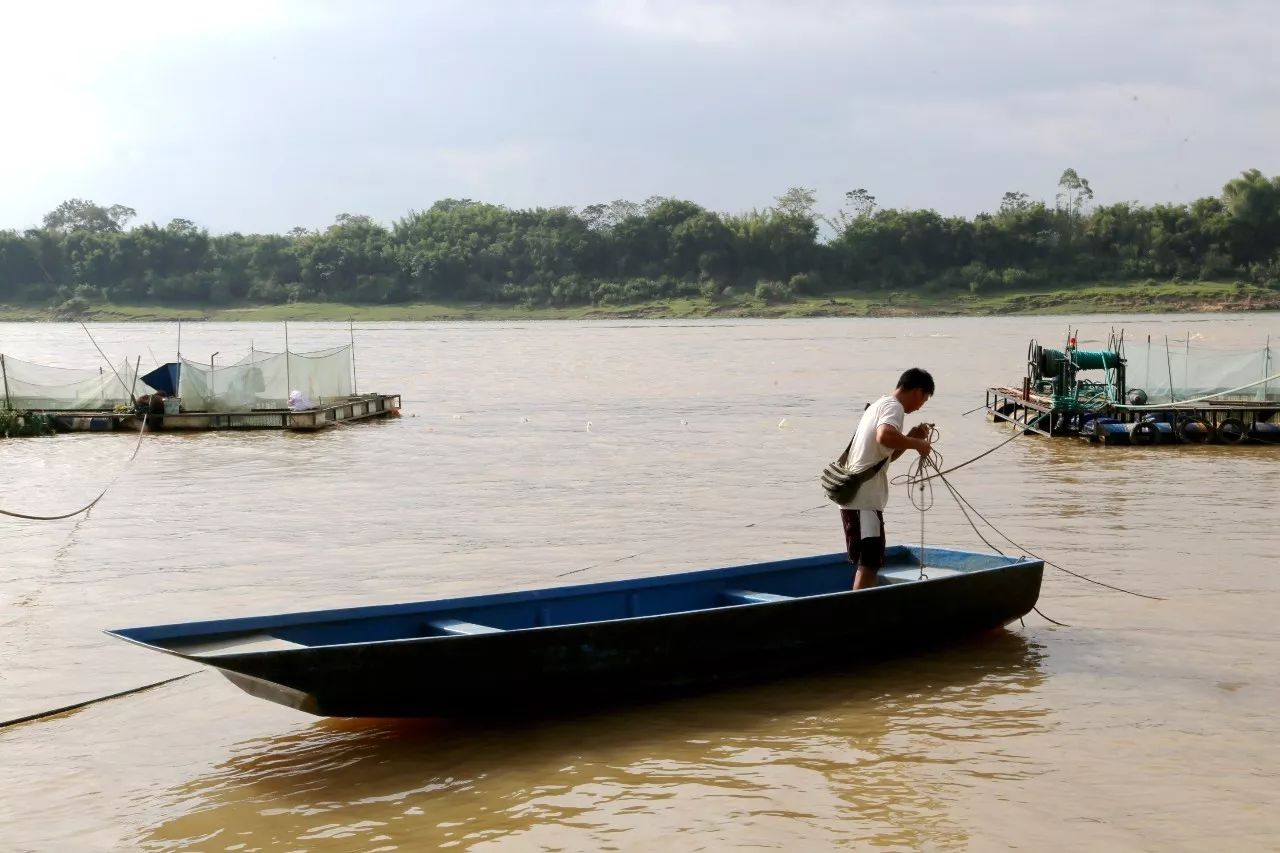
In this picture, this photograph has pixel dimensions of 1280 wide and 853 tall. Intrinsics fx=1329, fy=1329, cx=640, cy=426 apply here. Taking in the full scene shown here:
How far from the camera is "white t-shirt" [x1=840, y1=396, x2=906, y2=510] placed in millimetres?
9000

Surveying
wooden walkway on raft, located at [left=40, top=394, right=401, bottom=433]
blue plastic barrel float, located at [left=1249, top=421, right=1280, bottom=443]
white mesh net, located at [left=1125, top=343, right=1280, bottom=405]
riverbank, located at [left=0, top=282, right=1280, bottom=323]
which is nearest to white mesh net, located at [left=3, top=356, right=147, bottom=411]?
wooden walkway on raft, located at [left=40, top=394, right=401, bottom=433]

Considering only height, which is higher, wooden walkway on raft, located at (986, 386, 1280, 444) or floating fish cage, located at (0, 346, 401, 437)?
floating fish cage, located at (0, 346, 401, 437)

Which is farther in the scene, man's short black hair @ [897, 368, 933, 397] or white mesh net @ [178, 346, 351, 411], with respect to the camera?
white mesh net @ [178, 346, 351, 411]

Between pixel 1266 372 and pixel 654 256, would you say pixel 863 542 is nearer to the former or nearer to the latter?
pixel 1266 372

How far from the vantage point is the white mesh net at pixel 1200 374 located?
2436 centimetres

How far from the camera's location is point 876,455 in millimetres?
9102

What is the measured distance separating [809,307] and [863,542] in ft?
322

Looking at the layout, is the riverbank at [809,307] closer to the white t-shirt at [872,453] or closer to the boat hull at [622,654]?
the boat hull at [622,654]

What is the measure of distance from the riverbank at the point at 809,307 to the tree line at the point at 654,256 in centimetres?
125

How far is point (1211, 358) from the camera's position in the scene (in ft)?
83.7

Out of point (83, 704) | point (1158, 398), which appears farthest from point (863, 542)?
point (1158, 398)

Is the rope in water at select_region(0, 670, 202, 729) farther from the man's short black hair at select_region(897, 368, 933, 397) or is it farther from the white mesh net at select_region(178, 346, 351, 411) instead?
the white mesh net at select_region(178, 346, 351, 411)

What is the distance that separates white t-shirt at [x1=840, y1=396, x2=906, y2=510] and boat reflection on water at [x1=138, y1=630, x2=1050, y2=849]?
125cm

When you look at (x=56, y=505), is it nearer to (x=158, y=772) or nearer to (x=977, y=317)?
(x=158, y=772)
